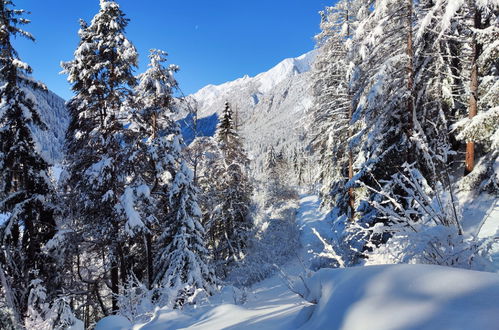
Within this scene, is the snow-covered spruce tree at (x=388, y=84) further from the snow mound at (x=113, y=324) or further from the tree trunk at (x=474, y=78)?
the snow mound at (x=113, y=324)

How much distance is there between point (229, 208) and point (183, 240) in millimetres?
7178

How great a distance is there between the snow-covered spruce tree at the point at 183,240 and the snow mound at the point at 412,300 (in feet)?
33.5

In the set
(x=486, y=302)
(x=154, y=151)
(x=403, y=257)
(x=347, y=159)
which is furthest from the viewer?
(x=347, y=159)

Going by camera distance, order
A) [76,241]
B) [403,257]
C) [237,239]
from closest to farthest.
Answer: [403,257], [76,241], [237,239]

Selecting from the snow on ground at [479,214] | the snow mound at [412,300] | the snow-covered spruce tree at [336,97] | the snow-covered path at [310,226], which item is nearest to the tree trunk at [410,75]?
the snow on ground at [479,214]

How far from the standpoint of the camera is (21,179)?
1009 cm

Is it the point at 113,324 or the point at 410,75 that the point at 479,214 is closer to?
the point at 410,75

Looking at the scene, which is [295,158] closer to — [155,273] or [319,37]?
[319,37]

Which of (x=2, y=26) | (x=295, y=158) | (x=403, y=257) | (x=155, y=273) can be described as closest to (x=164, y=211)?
(x=155, y=273)

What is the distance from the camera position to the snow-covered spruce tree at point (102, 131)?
10.2m

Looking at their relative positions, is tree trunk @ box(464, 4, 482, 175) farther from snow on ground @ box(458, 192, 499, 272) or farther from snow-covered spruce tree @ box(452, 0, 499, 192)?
snow on ground @ box(458, 192, 499, 272)

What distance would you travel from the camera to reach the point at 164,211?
1379cm

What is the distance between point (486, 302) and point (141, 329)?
3773mm

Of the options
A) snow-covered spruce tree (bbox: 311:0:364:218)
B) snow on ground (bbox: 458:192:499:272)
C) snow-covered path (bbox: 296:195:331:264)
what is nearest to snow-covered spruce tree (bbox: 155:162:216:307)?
snow-covered path (bbox: 296:195:331:264)
